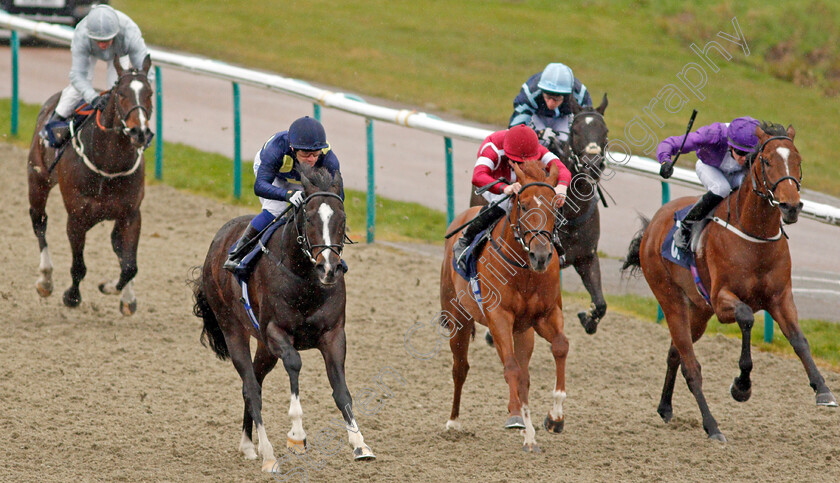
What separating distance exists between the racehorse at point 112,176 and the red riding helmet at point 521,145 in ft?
10.4

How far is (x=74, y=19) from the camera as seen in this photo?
17.9 meters

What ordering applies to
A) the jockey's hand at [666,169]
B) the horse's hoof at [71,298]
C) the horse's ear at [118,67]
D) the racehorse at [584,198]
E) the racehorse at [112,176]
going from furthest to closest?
the horse's hoof at [71,298] → the horse's ear at [118,67] → the racehorse at [112,176] → the racehorse at [584,198] → the jockey's hand at [666,169]

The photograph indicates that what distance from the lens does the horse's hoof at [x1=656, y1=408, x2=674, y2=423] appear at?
717cm

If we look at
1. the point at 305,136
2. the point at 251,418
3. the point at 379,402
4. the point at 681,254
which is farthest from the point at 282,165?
the point at 681,254

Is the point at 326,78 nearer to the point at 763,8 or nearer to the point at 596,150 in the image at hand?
the point at 763,8

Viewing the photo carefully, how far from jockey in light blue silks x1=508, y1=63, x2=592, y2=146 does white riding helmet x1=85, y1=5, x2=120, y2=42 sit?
131 inches

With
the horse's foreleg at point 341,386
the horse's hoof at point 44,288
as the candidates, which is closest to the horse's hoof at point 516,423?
the horse's foreleg at point 341,386

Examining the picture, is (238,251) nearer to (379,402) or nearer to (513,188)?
(513,188)

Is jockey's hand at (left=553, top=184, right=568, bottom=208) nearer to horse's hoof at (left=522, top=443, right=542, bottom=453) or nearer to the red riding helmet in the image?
the red riding helmet

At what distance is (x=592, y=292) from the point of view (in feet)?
26.7

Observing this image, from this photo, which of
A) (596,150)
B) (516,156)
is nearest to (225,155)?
(596,150)

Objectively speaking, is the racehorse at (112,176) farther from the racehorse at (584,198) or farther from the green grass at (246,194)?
the green grass at (246,194)

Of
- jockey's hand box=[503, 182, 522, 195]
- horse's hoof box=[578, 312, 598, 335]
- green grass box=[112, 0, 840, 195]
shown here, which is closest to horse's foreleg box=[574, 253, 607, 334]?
horse's hoof box=[578, 312, 598, 335]

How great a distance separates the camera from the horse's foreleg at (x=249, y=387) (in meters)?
5.98
